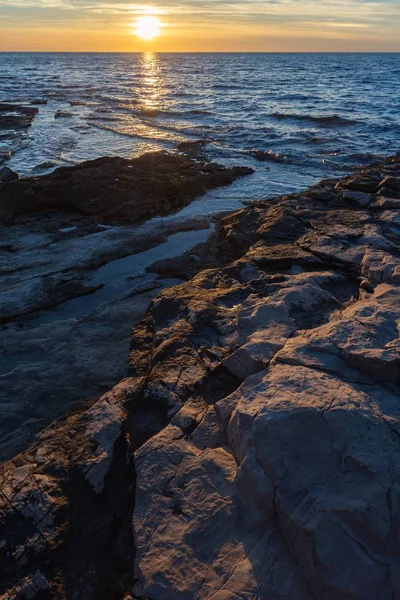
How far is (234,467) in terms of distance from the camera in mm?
3021

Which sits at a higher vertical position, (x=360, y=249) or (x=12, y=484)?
(x=360, y=249)

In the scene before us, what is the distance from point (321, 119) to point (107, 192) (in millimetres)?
17553

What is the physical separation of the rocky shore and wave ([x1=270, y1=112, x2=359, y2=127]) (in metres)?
20.2

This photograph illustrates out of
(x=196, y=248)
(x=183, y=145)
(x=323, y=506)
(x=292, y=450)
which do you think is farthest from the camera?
(x=183, y=145)

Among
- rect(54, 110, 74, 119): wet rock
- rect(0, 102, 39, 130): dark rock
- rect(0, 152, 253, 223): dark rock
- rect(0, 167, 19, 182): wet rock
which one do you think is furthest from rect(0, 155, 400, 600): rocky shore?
rect(54, 110, 74, 119): wet rock

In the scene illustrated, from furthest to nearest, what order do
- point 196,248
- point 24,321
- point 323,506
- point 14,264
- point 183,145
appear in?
1. point 183,145
2. point 196,248
3. point 14,264
4. point 24,321
5. point 323,506

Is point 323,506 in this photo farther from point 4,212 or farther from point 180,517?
point 4,212

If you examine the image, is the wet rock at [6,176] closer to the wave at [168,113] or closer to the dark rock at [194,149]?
the dark rock at [194,149]

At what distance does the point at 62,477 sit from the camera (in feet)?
11.2

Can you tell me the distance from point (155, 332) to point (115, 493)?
193 cm

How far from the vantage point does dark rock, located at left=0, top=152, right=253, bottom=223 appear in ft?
30.6

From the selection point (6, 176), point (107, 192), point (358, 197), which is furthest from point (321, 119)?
point (358, 197)

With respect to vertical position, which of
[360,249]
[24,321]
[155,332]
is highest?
[360,249]

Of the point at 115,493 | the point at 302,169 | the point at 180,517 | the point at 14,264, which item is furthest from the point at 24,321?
the point at 302,169
